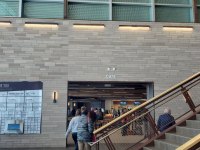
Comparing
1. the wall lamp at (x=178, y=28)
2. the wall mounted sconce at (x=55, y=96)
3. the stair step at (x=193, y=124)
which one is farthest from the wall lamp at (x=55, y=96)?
the stair step at (x=193, y=124)

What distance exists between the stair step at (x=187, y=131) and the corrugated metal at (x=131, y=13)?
22.4 feet

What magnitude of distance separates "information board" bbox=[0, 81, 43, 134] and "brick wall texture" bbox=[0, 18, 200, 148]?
0.22 m

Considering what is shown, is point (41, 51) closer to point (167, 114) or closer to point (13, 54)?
point (13, 54)

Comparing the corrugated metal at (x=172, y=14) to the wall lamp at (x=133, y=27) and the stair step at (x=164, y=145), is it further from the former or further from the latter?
the stair step at (x=164, y=145)

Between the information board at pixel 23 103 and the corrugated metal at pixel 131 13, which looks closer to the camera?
the information board at pixel 23 103

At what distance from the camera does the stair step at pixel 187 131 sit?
20.4 feet

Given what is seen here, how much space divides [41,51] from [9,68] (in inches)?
50.6

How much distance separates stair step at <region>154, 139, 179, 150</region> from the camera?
616cm

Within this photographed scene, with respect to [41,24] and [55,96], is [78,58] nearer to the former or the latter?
[55,96]

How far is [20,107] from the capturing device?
39.6 feet

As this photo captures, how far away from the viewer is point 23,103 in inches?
476

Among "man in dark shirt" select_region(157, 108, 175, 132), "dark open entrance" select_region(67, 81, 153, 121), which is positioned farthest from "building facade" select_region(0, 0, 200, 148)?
"man in dark shirt" select_region(157, 108, 175, 132)

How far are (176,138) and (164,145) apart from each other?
0.88 feet

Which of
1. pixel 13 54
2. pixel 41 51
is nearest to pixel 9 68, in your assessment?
pixel 13 54
